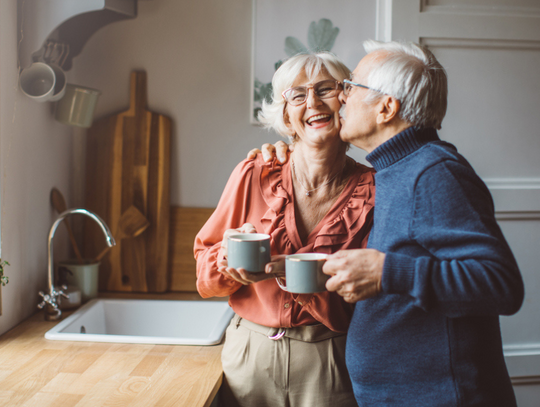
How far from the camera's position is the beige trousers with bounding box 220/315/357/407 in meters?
1.09

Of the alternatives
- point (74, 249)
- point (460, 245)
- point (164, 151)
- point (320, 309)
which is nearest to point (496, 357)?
point (460, 245)

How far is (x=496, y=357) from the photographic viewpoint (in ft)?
2.82

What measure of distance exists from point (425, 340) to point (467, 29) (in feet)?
4.24

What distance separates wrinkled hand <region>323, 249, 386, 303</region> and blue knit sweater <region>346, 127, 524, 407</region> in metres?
0.02

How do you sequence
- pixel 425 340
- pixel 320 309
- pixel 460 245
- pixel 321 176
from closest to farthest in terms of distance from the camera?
pixel 460 245 < pixel 425 340 < pixel 320 309 < pixel 321 176

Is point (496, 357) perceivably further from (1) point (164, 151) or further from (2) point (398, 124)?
(1) point (164, 151)

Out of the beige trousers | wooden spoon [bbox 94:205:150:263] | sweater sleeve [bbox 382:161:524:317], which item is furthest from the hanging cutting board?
sweater sleeve [bbox 382:161:524:317]

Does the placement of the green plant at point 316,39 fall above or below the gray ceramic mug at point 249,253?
above

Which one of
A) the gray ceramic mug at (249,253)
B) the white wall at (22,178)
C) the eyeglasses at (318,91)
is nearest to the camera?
the gray ceramic mug at (249,253)

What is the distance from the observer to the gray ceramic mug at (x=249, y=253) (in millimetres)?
872

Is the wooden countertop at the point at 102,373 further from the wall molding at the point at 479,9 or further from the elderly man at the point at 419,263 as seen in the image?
the wall molding at the point at 479,9

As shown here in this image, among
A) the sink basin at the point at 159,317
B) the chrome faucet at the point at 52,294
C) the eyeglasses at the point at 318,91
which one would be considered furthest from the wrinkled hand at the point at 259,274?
the sink basin at the point at 159,317

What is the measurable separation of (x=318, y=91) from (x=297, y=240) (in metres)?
0.39

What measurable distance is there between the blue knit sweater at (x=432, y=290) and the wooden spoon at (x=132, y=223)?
1.13 metres
